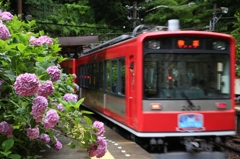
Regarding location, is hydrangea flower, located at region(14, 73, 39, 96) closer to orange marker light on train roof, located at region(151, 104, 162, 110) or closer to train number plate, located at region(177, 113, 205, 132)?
orange marker light on train roof, located at region(151, 104, 162, 110)

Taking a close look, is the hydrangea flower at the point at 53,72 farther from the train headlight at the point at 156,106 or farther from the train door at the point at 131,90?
the train door at the point at 131,90

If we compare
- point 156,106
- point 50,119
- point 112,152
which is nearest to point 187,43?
point 156,106

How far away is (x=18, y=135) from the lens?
2834 millimetres

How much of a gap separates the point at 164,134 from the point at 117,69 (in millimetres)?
2693

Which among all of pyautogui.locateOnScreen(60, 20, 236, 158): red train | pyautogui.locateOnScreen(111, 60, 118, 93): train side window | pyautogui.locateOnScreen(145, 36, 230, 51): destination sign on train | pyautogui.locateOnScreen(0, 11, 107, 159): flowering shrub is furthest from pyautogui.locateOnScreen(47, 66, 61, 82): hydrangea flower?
pyautogui.locateOnScreen(111, 60, 118, 93): train side window

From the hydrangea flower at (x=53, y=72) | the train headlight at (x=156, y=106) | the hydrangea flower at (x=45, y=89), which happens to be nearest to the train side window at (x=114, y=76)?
the train headlight at (x=156, y=106)

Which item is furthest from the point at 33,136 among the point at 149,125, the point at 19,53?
the point at 149,125

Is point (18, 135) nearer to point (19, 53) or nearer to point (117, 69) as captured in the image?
point (19, 53)

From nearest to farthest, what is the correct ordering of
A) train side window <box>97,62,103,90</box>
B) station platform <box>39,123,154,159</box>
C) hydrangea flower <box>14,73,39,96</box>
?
1. hydrangea flower <box>14,73,39,96</box>
2. station platform <box>39,123,154,159</box>
3. train side window <box>97,62,103,90</box>

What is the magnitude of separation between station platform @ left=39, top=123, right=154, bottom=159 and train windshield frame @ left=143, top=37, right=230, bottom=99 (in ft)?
3.52

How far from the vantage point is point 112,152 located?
20.6 feet

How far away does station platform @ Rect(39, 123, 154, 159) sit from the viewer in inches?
192

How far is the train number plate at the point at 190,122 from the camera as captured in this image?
6.89m

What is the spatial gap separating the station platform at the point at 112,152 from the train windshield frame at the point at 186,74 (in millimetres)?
1072
